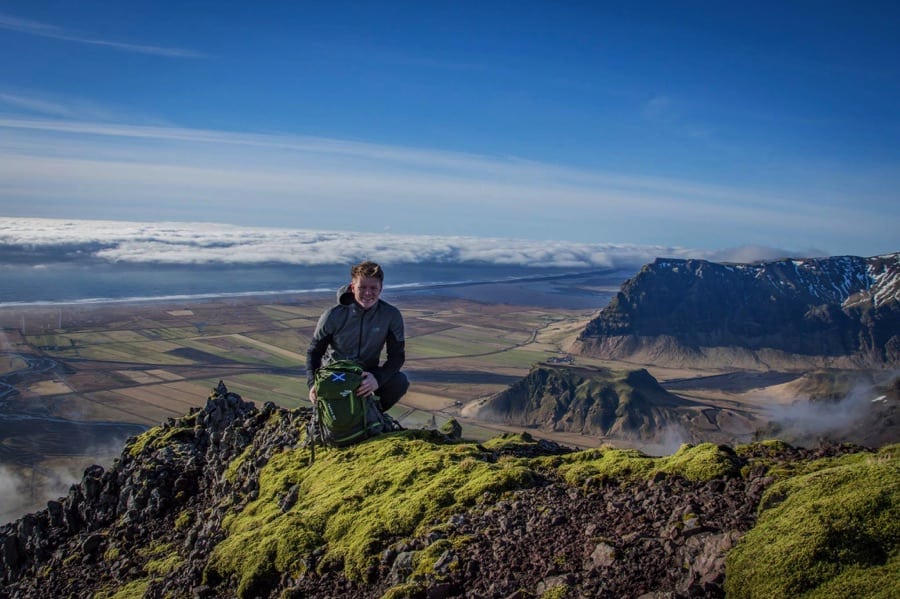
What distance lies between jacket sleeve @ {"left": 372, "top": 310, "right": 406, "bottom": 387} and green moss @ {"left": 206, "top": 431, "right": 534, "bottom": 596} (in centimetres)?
147

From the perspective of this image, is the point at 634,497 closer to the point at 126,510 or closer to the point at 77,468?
the point at 126,510

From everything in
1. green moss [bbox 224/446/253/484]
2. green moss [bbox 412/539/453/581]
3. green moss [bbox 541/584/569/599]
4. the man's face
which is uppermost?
the man's face

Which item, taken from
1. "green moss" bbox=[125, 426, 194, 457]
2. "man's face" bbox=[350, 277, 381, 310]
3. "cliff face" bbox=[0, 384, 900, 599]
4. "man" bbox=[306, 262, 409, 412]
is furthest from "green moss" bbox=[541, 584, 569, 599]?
"green moss" bbox=[125, 426, 194, 457]

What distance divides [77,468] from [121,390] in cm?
5166

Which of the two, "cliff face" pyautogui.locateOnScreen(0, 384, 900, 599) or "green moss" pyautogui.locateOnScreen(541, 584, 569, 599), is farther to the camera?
"green moss" pyautogui.locateOnScreen(541, 584, 569, 599)

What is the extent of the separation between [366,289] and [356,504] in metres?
4.41

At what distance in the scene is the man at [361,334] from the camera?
13.6 m

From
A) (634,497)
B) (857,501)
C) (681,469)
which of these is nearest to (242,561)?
(634,497)

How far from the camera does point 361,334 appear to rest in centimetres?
1402

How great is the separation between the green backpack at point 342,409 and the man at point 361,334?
27 cm

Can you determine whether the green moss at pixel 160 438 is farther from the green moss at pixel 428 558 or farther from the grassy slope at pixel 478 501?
the green moss at pixel 428 558

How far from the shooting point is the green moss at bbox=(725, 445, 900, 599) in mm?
6254

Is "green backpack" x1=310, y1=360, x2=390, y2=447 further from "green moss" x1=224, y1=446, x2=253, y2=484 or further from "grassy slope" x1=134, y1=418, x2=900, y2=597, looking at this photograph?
"green moss" x1=224, y1=446, x2=253, y2=484

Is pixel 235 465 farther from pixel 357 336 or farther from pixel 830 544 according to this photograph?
pixel 830 544
